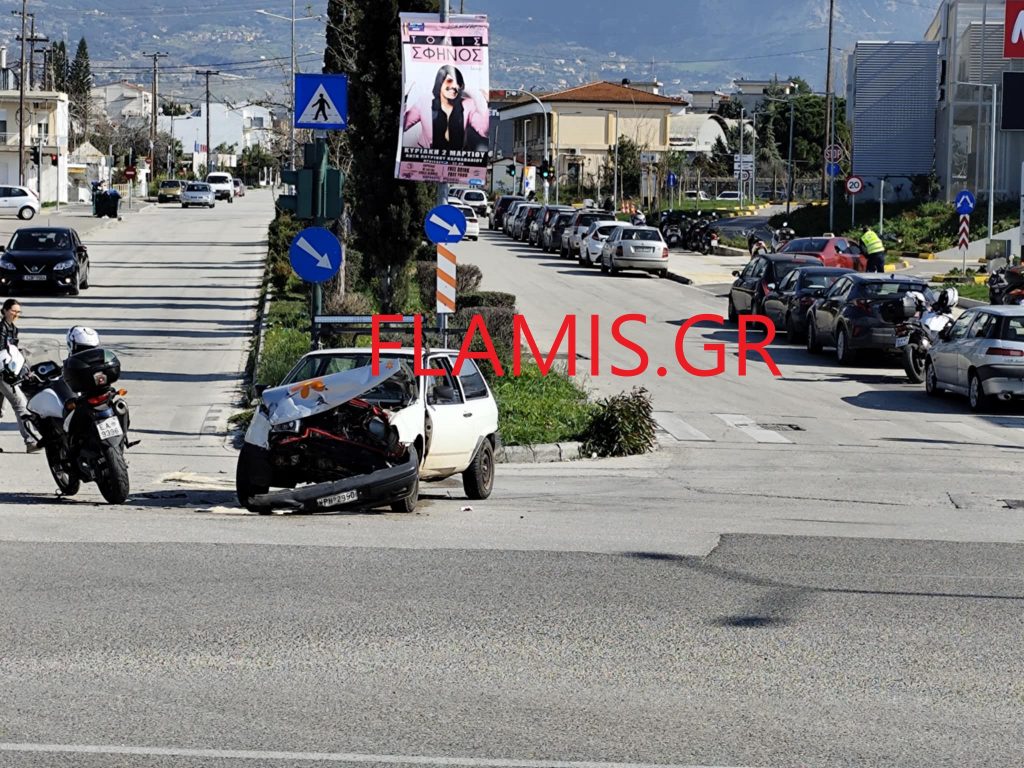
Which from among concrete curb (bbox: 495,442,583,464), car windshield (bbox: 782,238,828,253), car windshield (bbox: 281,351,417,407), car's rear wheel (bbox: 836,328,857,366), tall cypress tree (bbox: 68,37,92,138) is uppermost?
tall cypress tree (bbox: 68,37,92,138)

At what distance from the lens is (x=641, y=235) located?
51.6 m

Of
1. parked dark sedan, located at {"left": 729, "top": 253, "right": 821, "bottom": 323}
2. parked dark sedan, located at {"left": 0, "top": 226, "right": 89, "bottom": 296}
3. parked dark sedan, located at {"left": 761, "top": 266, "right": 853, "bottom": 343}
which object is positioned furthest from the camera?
parked dark sedan, located at {"left": 0, "top": 226, "right": 89, "bottom": 296}

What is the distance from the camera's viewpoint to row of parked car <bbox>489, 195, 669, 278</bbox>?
5122 centimetres

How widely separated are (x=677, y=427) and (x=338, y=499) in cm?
932

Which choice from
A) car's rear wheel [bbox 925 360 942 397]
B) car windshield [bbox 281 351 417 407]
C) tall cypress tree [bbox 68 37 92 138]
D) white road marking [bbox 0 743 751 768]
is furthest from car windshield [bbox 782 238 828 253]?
tall cypress tree [bbox 68 37 92 138]

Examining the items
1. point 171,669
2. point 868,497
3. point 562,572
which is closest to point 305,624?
point 171,669

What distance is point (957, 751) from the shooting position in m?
6.77

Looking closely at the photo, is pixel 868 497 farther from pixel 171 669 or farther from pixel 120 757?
pixel 120 757

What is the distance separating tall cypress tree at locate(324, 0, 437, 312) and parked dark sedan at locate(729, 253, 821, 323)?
847 cm

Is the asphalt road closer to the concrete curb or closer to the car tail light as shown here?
the concrete curb

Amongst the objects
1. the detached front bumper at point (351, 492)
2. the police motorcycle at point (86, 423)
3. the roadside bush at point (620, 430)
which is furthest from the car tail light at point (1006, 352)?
the police motorcycle at point (86, 423)

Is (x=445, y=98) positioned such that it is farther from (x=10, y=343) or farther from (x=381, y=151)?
(x=10, y=343)

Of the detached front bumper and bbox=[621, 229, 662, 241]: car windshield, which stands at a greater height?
bbox=[621, 229, 662, 241]: car windshield

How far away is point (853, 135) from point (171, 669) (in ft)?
223
